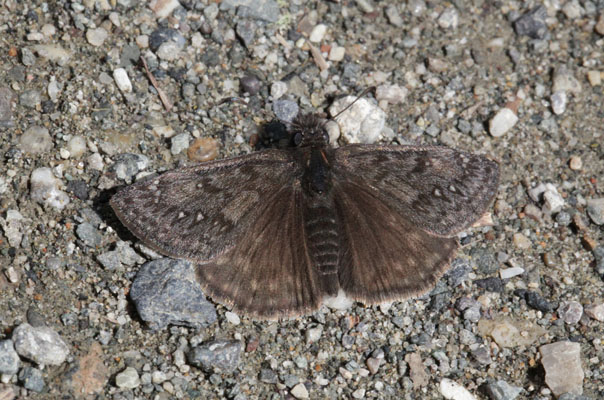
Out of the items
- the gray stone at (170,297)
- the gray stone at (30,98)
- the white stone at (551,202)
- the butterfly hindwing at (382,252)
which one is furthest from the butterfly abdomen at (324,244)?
the gray stone at (30,98)

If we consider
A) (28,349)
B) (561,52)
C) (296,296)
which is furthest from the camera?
(561,52)

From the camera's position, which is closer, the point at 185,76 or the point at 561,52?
the point at 185,76

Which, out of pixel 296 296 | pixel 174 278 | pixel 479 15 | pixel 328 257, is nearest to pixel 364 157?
pixel 328 257

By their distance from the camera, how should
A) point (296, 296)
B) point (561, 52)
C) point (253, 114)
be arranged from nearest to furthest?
1. point (296, 296)
2. point (253, 114)
3. point (561, 52)

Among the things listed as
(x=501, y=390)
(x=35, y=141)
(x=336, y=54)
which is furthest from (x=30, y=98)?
(x=501, y=390)

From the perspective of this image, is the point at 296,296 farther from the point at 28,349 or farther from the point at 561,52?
the point at 561,52

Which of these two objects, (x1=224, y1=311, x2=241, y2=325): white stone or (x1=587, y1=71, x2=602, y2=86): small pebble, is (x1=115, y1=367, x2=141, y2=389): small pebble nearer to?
(x1=224, y1=311, x2=241, y2=325): white stone

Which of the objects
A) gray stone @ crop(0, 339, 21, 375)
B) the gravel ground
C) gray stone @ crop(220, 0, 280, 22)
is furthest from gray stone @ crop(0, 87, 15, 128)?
gray stone @ crop(220, 0, 280, 22)

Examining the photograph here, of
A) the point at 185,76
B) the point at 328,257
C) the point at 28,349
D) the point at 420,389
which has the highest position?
the point at 185,76
